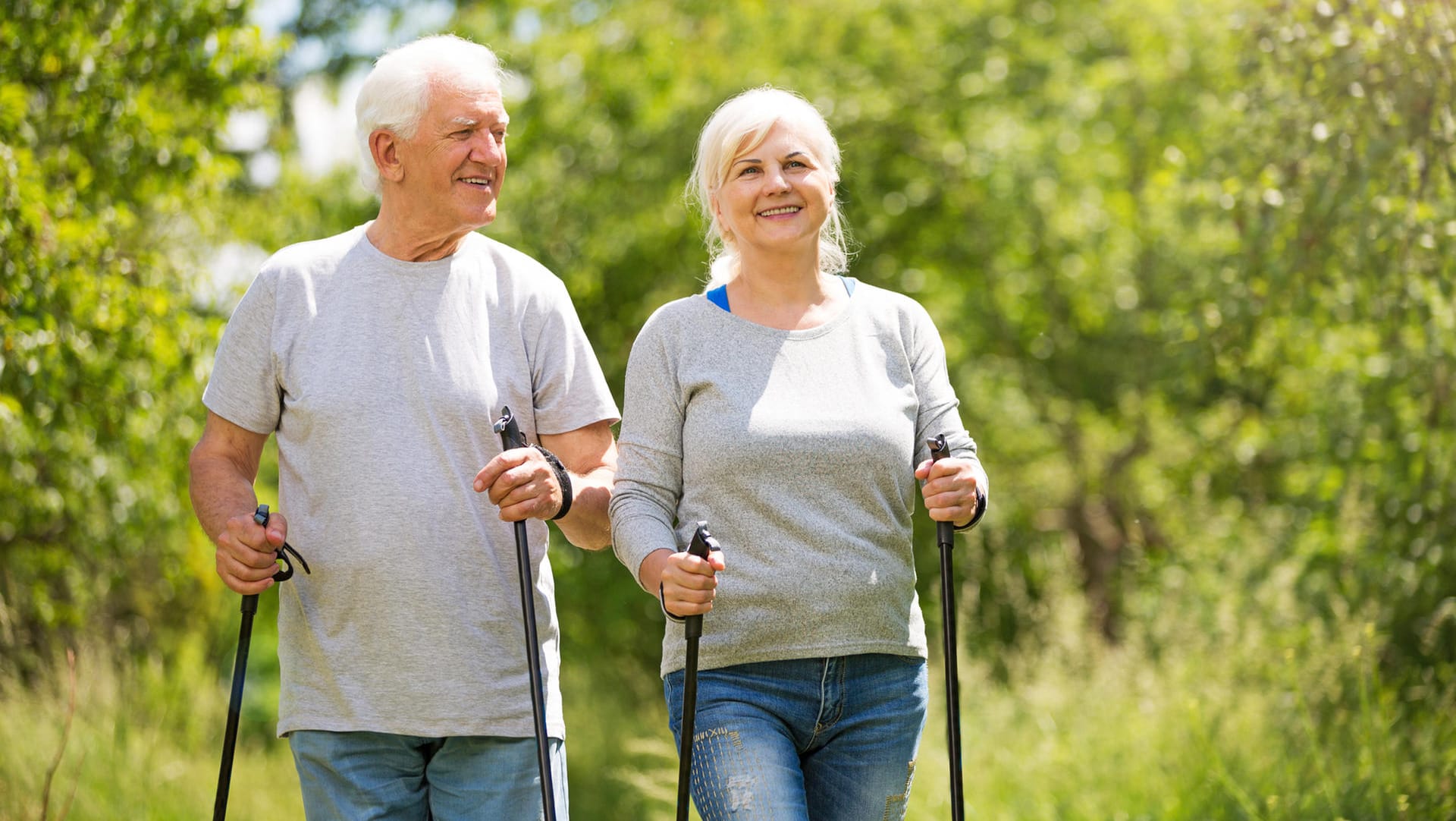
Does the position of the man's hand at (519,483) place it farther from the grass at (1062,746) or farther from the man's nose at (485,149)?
the grass at (1062,746)

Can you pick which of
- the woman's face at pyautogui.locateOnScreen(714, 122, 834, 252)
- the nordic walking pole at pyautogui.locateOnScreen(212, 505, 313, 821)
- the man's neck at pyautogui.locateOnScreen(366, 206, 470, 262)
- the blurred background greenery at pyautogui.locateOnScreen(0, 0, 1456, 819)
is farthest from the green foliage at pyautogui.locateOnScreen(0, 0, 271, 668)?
the woman's face at pyautogui.locateOnScreen(714, 122, 834, 252)

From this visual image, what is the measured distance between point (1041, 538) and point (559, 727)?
6745 millimetres

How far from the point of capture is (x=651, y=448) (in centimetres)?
265

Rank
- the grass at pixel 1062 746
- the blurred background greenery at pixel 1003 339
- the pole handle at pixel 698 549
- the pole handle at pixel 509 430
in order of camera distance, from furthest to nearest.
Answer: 1. the blurred background greenery at pixel 1003 339
2. the grass at pixel 1062 746
3. the pole handle at pixel 509 430
4. the pole handle at pixel 698 549

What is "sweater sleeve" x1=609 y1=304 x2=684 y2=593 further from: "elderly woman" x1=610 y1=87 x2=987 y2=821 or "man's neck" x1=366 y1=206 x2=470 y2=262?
"man's neck" x1=366 y1=206 x2=470 y2=262

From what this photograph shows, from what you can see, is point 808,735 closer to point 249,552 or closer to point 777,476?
point 777,476

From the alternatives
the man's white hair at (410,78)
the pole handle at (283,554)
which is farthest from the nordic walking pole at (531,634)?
the man's white hair at (410,78)

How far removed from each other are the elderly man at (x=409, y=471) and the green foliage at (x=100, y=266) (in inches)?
60.5

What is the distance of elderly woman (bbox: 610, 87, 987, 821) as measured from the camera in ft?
8.41

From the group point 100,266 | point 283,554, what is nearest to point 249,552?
point 283,554

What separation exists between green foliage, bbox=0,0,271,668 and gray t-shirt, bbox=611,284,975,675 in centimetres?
207

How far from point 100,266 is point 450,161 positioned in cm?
278

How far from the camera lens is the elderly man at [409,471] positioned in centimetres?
260

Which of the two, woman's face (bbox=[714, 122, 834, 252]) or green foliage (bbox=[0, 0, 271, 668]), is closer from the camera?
woman's face (bbox=[714, 122, 834, 252])
